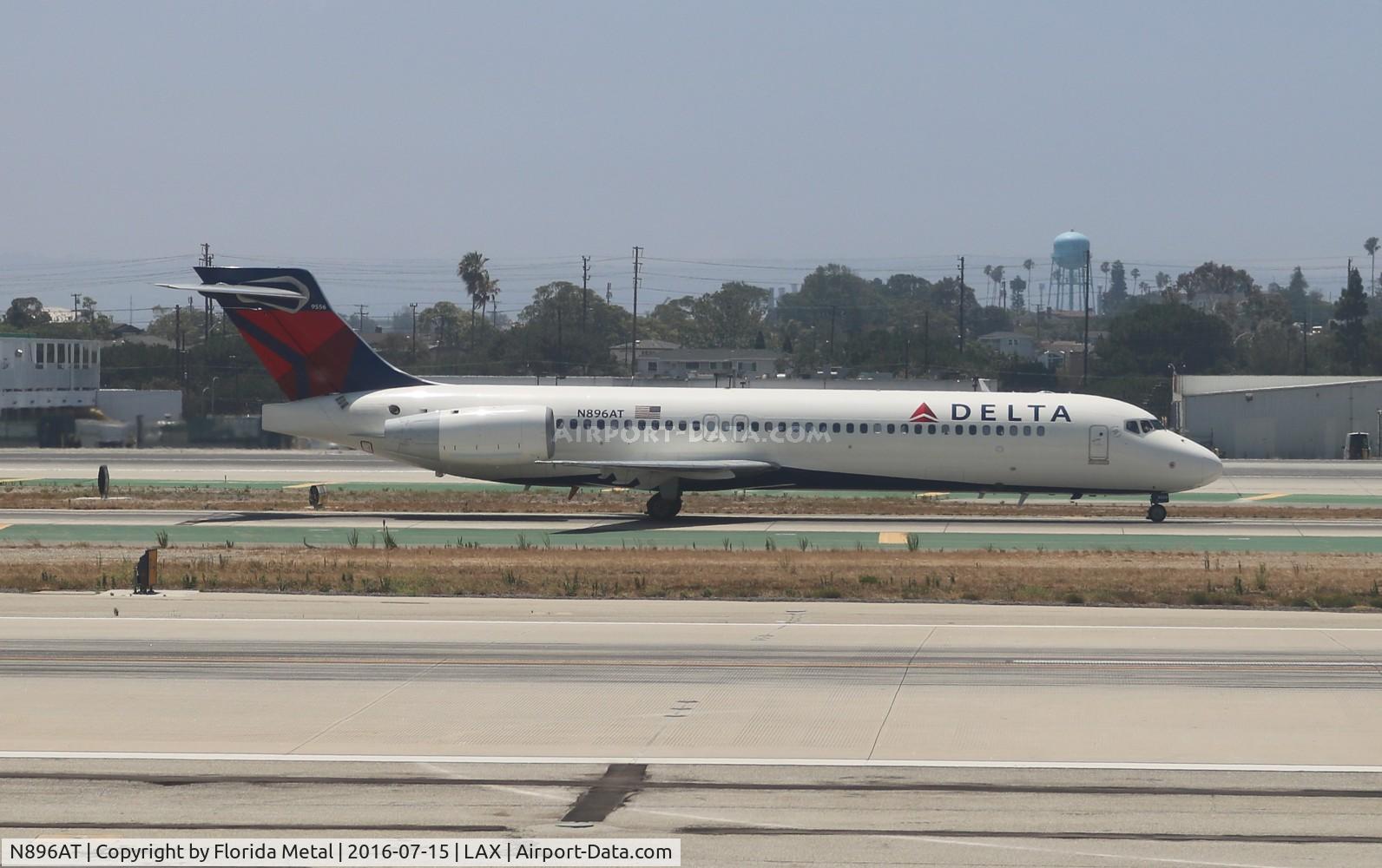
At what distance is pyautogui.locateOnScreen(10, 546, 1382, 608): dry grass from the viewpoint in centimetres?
2484

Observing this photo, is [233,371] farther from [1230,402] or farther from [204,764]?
[204,764]

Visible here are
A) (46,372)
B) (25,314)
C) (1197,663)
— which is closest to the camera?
(1197,663)

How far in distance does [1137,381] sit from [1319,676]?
96984 millimetres

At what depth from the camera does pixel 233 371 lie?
11181cm

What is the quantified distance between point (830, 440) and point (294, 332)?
593 inches

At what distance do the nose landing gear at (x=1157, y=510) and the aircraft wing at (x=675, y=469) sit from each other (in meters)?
10.4

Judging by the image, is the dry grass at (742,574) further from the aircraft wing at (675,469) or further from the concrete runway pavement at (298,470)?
the concrete runway pavement at (298,470)

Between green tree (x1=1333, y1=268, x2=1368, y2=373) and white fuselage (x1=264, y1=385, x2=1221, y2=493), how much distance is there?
97.6 m


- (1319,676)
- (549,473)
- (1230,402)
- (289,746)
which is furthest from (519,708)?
(1230,402)

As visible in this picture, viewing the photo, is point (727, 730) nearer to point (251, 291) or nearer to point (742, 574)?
point (742, 574)

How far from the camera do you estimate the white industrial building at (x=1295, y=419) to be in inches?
2972

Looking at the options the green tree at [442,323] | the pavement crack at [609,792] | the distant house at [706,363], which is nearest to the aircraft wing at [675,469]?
the pavement crack at [609,792]

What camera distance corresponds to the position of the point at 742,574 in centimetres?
2716

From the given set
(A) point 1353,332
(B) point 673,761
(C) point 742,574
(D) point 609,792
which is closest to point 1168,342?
(A) point 1353,332
